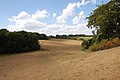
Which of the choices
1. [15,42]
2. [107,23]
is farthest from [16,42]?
[107,23]

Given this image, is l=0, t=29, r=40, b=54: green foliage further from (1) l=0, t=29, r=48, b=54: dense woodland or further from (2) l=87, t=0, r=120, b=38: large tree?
(2) l=87, t=0, r=120, b=38: large tree

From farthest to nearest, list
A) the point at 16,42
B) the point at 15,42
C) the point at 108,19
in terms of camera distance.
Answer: the point at 16,42 → the point at 15,42 → the point at 108,19

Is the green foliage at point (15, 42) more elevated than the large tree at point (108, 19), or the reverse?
the large tree at point (108, 19)

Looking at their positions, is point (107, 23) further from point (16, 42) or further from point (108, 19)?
point (16, 42)

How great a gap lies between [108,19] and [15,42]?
11.5 metres

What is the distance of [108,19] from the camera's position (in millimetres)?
26859

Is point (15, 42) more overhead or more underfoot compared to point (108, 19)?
more underfoot

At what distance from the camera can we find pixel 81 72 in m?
13.0

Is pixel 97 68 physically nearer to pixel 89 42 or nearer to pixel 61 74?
pixel 61 74

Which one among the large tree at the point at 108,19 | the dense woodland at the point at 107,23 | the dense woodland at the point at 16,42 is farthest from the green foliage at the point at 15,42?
the large tree at the point at 108,19

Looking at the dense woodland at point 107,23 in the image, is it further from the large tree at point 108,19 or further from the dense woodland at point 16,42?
the dense woodland at point 16,42

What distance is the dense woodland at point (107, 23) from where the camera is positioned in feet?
86.5

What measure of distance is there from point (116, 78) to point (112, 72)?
1.05m

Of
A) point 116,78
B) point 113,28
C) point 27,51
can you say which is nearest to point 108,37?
point 113,28
